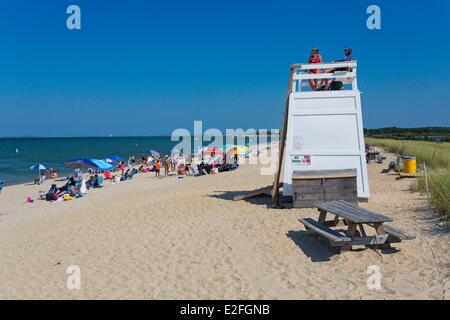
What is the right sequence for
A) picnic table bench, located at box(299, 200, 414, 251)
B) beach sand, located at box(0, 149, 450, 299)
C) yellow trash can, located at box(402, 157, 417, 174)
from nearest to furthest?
1. beach sand, located at box(0, 149, 450, 299)
2. picnic table bench, located at box(299, 200, 414, 251)
3. yellow trash can, located at box(402, 157, 417, 174)

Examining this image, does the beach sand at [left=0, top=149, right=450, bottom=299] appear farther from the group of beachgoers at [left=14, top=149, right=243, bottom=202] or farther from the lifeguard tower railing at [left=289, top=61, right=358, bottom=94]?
the group of beachgoers at [left=14, top=149, right=243, bottom=202]

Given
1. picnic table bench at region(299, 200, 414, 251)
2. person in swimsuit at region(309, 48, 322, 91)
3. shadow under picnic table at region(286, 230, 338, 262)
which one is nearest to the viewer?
picnic table bench at region(299, 200, 414, 251)

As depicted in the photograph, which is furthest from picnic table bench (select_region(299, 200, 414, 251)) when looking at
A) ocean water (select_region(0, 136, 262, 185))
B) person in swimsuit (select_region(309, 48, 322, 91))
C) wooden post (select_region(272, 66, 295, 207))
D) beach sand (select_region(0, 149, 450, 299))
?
ocean water (select_region(0, 136, 262, 185))

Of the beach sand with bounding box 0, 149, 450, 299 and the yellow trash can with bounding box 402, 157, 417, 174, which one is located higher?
the yellow trash can with bounding box 402, 157, 417, 174

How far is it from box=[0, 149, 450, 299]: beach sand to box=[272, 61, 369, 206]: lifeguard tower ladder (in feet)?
3.64

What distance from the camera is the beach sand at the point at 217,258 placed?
505 centimetres

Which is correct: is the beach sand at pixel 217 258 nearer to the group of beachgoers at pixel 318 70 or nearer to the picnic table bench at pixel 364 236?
the picnic table bench at pixel 364 236

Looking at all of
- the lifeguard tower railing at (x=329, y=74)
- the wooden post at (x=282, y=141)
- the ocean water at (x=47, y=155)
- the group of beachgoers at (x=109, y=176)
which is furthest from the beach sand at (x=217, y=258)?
the ocean water at (x=47, y=155)

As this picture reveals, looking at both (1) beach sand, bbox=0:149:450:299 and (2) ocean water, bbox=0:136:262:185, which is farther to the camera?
(2) ocean water, bbox=0:136:262:185

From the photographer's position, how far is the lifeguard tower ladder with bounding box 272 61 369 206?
9711mm

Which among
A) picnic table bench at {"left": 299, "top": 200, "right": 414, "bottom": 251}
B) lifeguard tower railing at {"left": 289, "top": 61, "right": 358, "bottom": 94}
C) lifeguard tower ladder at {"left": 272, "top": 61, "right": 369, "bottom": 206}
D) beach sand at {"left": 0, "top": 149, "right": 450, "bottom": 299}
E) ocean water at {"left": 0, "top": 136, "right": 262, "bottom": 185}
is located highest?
lifeguard tower railing at {"left": 289, "top": 61, "right": 358, "bottom": 94}

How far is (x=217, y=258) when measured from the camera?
20.6 feet

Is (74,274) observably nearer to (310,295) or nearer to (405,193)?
(310,295)
